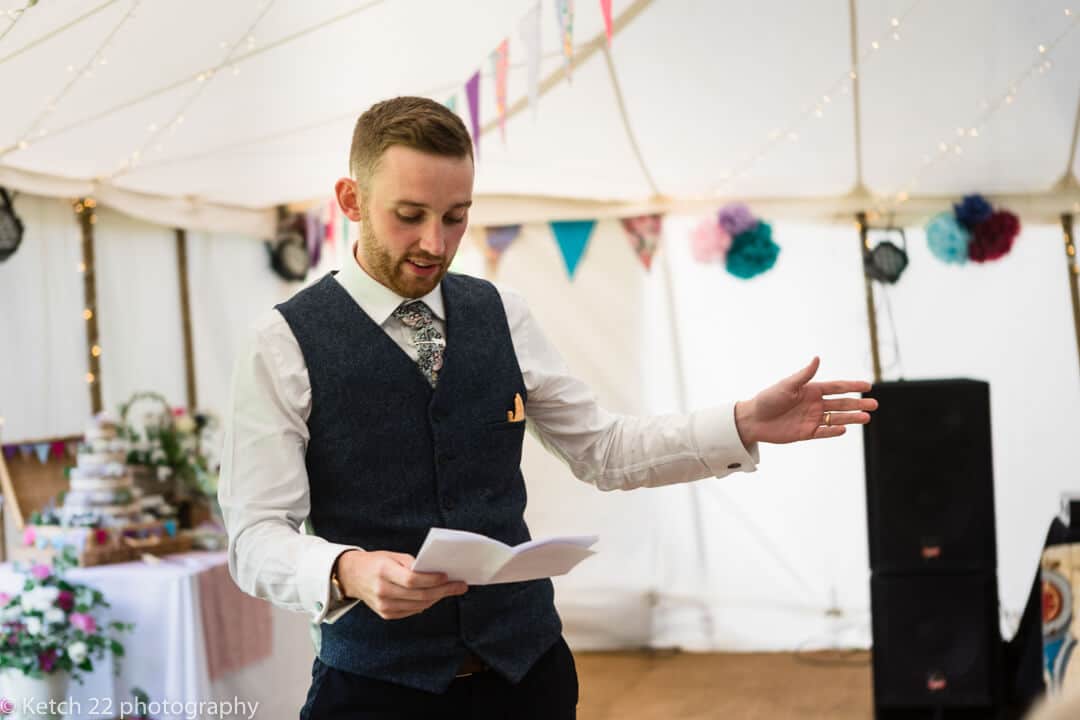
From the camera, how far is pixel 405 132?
61.5 inches

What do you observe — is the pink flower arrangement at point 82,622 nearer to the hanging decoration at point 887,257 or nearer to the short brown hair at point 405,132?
the short brown hair at point 405,132

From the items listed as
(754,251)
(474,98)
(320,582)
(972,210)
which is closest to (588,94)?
(474,98)

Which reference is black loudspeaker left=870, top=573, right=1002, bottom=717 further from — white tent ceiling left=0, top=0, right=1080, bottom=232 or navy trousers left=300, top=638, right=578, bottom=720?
navy trousers left=300, top=638, right=578, bottom=720

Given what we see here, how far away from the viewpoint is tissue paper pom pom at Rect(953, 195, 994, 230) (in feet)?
17.1

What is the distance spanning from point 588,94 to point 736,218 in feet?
3.57

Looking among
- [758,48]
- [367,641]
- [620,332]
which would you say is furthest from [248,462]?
[620,332]

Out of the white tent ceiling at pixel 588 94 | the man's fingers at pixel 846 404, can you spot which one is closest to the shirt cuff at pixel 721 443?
the man's fingers at pixel 846 404

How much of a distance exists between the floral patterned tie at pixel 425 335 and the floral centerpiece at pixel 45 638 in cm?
240

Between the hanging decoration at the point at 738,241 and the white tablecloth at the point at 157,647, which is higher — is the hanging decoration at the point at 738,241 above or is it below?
above

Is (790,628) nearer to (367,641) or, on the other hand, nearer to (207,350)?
(207,350)

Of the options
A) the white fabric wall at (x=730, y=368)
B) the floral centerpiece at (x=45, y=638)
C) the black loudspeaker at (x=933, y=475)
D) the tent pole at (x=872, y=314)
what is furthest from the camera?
the tent pole at (x=872, y=314)

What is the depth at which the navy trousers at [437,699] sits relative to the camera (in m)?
1.58

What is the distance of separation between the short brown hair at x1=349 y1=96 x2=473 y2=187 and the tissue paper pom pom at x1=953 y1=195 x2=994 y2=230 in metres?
4.08

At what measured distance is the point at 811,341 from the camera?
18.5 feet
